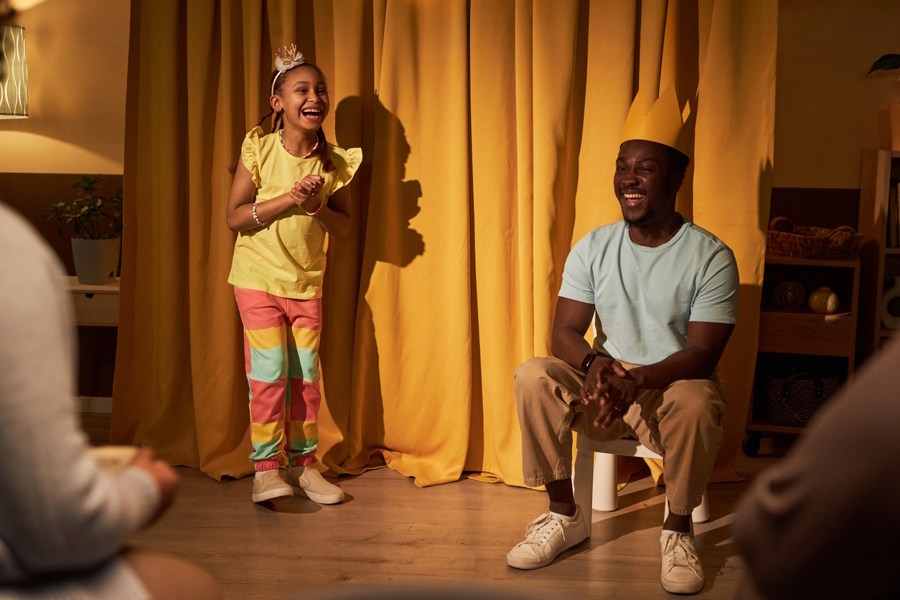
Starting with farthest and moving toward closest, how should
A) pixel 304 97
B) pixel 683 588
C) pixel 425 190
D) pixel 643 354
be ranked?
pixel 425 190
pixel 304 97
pixel 643 354
pixel 683 588

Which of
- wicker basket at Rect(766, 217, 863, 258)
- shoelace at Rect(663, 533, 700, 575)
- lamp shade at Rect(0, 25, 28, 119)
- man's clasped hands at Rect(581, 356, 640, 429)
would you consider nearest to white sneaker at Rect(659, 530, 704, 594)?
shoelace at Rect(663, 533, 700, 575)

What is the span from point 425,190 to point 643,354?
3.27 ft

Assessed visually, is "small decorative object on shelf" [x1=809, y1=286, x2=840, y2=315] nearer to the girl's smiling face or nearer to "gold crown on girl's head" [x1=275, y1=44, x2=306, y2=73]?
the girl's smiling face

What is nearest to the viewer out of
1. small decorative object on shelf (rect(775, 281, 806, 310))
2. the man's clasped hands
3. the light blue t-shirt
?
the man's clasped hands

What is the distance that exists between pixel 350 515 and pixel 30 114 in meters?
2.12

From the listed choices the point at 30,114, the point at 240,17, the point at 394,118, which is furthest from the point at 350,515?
the point at 30,114

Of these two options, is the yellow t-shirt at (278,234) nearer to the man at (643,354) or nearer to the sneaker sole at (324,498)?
the sneaker sole at (324,498)

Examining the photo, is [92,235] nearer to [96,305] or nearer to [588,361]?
[96,305]

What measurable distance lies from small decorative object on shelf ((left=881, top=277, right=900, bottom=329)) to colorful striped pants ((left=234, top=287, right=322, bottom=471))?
2.14 meters

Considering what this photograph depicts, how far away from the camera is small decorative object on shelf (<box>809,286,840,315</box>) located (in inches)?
117

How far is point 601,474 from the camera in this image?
267 centimetres

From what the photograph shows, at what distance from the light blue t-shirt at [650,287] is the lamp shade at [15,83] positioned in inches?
88.4

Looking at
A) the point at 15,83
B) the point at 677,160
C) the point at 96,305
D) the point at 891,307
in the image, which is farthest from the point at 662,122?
the point at 15,83

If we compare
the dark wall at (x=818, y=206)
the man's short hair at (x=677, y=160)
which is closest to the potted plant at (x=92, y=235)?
the man's short hair at (x=677, y=160)
